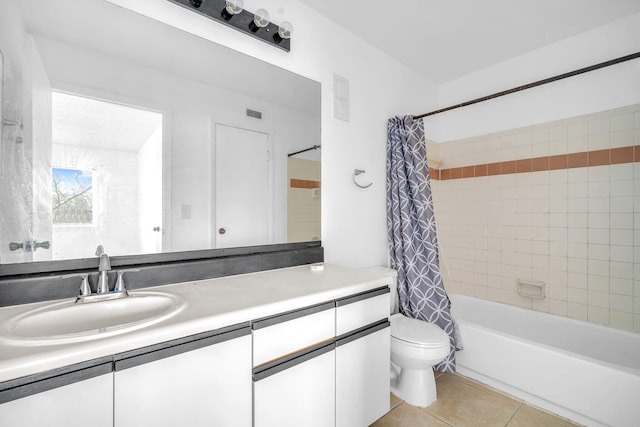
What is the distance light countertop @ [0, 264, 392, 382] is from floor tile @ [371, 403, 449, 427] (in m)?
0.84

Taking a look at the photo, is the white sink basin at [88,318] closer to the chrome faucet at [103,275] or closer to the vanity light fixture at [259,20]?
the chrome faucet at [103,275]

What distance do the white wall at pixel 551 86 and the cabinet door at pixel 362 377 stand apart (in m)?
2.18

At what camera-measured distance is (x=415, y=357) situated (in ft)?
5.52

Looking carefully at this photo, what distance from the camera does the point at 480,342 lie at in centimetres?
199

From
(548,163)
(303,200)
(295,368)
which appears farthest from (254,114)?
(548,163)

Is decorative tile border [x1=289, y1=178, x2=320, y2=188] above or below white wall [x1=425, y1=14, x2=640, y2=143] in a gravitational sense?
below

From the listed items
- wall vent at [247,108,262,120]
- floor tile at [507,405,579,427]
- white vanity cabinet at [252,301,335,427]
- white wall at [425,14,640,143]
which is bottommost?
floor tile at [507,405,579,427]

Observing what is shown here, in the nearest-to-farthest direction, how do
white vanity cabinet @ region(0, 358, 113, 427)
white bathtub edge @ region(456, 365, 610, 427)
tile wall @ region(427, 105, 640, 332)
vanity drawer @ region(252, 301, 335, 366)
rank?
white vanity cabinet @ region(0, 358, 113, 427) < vanity drawer @ region(252, 301, 335, 366) < white bathtub edge @ region(456, 365, 610, 427) < tile wall @ region(427, 105, 640, 332)

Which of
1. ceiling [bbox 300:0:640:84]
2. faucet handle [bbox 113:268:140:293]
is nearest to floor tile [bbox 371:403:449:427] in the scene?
faucet handle [bbox 113:268:140:293]

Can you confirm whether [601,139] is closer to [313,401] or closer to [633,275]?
[633,275]

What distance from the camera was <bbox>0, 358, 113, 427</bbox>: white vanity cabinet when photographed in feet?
2.09

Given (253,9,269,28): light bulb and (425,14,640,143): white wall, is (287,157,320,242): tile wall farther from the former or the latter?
(425,14,640,143): white wall

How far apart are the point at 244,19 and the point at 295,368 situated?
5.64 ft

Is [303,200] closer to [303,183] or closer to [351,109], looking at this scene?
[303,183]
